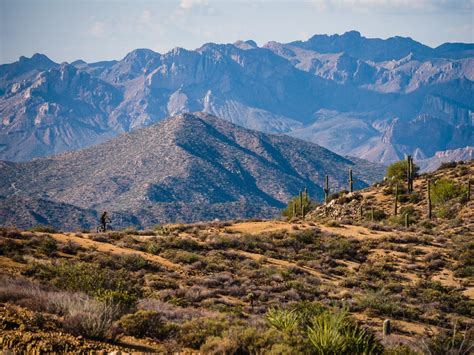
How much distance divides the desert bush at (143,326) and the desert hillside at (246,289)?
0.09 ft

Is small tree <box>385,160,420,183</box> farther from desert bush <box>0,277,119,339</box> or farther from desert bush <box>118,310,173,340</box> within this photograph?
desert bush <box>0,277,119,339</box>

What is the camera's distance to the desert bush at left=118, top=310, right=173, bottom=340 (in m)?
11.4

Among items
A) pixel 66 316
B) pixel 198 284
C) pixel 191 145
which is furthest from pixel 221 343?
pixel 191 145

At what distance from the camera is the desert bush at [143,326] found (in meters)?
11.4

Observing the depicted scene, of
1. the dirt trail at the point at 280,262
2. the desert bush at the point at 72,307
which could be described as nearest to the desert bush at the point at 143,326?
the desert bush at the point at 72,307

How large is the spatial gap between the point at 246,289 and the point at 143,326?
34.0 ft

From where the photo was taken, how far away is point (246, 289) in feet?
70.6

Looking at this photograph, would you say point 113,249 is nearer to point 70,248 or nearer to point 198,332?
point 70,248

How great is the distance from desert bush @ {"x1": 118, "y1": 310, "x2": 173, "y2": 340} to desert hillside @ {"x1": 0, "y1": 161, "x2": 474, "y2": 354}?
0.03m

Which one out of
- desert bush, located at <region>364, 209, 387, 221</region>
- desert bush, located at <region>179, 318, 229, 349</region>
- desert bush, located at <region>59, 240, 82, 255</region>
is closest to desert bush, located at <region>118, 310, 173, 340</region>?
desert bush, located at <region>179, 318, 229, 349</region>

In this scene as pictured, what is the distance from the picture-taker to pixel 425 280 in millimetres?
25672

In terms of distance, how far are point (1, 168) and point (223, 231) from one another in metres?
166

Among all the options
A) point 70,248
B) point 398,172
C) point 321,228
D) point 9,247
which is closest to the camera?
point 9,247

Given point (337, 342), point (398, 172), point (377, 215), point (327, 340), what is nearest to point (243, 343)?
point (327, 340)
